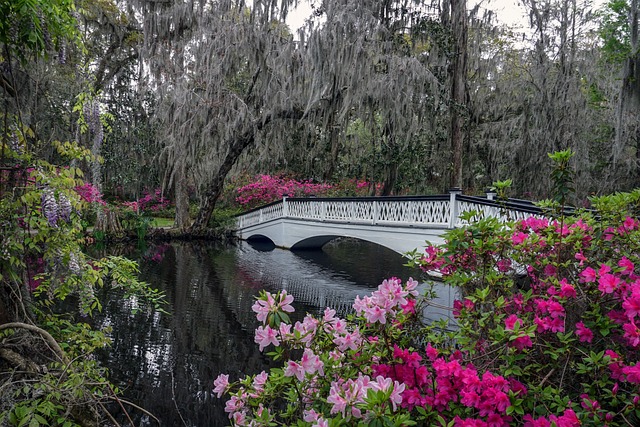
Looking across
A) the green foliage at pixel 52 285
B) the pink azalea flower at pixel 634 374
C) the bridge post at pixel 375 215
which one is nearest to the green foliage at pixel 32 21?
the green foliage at pixel 52 285

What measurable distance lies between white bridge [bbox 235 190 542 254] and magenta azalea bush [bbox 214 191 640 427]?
4.49 metres

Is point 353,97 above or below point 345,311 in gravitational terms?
above

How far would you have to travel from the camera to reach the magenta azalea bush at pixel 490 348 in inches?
65.7

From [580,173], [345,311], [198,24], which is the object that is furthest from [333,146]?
[345,311]

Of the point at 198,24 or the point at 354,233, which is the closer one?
the point at 354,233

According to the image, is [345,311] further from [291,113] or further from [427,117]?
[291,113]

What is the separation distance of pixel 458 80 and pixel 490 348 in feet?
41.3

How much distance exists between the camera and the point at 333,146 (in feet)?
A: 56.3

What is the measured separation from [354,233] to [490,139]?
22.9ft

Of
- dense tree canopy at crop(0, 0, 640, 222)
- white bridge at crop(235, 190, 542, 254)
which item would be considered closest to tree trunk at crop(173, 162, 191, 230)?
dense tree canopy at crop(0, 0, 640, 222)

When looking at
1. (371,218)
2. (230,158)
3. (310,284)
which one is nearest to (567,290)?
(310,284)

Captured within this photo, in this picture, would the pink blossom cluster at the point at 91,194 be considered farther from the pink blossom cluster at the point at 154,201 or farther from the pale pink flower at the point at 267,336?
the pink blossom cluster at the point at 154,201

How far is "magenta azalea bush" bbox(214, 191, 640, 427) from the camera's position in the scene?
1.67 metres

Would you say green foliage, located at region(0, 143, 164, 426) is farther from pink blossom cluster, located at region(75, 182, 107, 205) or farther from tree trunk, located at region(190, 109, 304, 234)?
tree trunk, located at region(190, 109, 304, 234)
